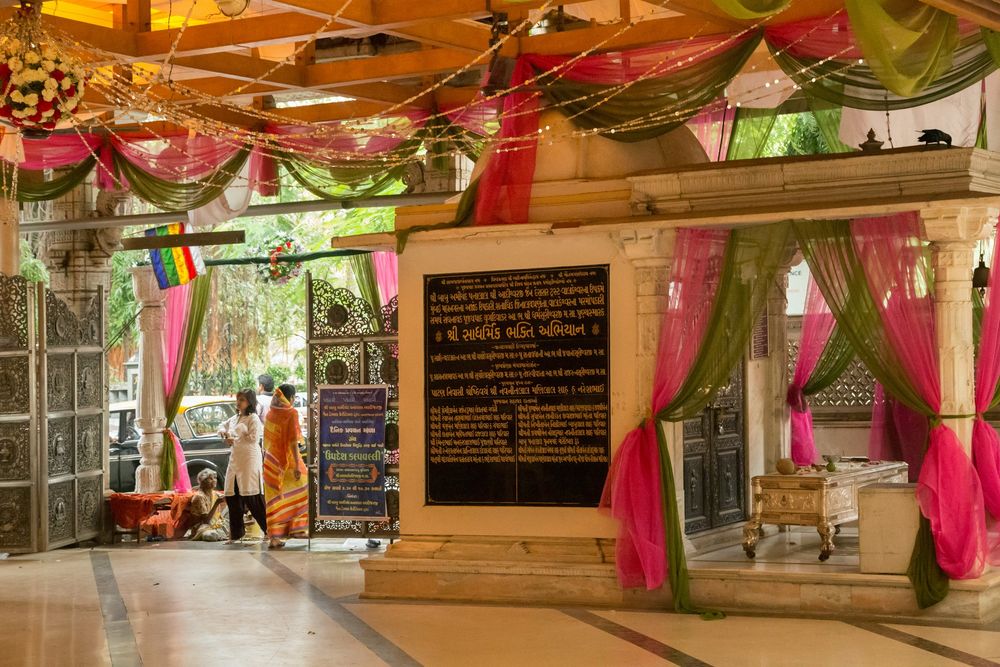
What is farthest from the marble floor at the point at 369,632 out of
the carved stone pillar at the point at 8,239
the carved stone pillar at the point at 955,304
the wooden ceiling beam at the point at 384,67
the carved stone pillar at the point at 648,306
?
the wooden ceiling beam at the point at 384,67

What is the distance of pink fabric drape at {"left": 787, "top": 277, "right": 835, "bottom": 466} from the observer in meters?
9.76

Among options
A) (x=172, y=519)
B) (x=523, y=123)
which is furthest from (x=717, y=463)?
(x=172, y=519)

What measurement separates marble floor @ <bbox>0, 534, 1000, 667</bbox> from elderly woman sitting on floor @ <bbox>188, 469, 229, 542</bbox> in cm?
209

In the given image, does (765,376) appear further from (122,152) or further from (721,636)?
(122,152)

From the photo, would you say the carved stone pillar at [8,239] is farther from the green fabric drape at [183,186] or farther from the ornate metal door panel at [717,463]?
the ornate metal door panel at [717,463]

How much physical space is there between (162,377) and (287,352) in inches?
467

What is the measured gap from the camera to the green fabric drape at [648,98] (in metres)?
8.10

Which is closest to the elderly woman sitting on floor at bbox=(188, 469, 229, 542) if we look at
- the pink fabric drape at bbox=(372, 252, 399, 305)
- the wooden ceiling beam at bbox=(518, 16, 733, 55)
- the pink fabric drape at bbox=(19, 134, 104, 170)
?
the pink fabric drape at bbox=(372, 252, 399, 305)

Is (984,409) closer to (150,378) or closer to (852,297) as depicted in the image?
(852,297)

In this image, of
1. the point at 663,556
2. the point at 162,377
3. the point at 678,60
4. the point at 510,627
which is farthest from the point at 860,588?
the point at 162,377

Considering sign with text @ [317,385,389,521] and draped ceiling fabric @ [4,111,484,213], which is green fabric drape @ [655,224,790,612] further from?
draped ceiling fabric @ [4,111,484,213]

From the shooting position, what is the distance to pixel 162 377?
1363 cm

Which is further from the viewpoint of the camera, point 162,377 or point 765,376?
point 162,377

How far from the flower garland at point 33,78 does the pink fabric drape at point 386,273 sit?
19.6 ft
